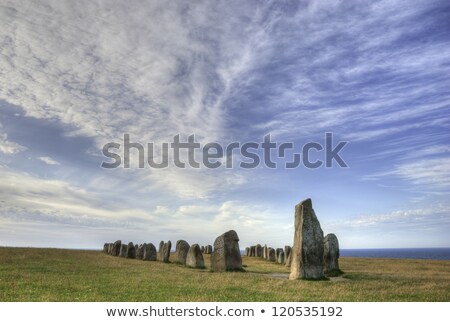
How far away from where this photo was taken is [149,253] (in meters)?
44.4

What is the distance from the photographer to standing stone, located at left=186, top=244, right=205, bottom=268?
32625mm

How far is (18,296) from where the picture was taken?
1559 cm

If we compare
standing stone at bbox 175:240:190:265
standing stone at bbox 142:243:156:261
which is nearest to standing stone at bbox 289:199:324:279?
standing stone at bbox 175:240:190:265

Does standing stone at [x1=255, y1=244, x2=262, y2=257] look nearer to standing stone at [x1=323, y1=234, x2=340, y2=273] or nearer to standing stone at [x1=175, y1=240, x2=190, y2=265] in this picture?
standing stone at [x1=175, y1=240, x2=190, y2=265]

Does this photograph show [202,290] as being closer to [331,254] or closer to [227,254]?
[227,254]

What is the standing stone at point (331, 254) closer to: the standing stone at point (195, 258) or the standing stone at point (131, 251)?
the standing stone at point (195, 258)

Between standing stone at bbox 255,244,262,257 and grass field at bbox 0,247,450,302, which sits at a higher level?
standing stone at bbox 255,244,262,257

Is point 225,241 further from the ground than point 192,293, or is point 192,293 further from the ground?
point 225,241

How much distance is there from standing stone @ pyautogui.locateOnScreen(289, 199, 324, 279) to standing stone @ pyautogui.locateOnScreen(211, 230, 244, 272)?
21.2ft

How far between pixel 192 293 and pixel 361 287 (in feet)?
25.8

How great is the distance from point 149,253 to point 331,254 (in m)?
22.9
